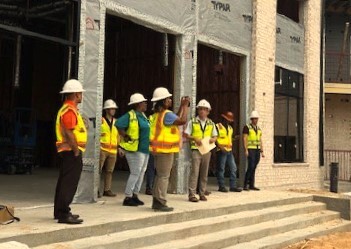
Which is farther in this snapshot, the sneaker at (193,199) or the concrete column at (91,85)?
the sneaker at (193,199)

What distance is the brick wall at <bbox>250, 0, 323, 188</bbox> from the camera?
40.0 feet

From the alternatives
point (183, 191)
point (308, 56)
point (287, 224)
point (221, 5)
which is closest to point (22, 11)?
point (221, 5)

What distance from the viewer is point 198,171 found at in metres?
9.14

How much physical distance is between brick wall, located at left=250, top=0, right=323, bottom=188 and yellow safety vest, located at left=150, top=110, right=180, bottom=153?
4905 millimetres

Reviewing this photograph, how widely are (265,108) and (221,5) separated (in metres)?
2.96

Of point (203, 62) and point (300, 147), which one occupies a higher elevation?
point (203, 62)

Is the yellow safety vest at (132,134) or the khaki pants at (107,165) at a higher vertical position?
the yellow safety vest at (132,134)

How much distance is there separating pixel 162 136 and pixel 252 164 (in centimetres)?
442

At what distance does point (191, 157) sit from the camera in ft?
31.3

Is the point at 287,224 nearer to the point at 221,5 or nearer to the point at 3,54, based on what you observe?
the point at 221,5

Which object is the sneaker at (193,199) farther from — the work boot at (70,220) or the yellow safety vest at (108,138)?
the work boot at (70,220)

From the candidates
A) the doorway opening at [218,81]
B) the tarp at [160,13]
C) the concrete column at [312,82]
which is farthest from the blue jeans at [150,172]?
the concrete column at [312,82]

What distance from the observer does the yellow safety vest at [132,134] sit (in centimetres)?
781

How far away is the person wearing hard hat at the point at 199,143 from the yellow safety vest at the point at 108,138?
4.60 ft
